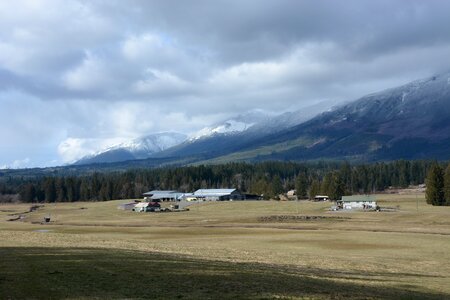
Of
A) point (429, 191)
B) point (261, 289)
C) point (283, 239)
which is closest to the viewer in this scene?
point (261, 289)

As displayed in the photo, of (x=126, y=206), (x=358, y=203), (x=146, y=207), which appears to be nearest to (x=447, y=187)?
(x=358, y=203)

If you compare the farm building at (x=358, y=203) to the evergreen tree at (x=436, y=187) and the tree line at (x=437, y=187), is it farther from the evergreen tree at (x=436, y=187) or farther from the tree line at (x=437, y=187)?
the tree line at (x=437, y=187)

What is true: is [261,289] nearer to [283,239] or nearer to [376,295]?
[376,295]

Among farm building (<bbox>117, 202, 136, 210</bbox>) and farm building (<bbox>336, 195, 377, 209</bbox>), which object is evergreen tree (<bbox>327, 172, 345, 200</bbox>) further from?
farm building (<bbox>117, 202, 136, 210</bbox>)

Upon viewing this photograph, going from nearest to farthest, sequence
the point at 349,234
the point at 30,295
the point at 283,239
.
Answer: the point at 30,295 < the point at 283,239 < the point at 349,234

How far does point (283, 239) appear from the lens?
73.8 m

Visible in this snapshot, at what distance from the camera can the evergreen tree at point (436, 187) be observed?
499ft

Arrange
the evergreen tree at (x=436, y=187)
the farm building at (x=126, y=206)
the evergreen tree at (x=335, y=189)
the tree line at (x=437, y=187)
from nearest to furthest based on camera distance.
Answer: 1. the tree line at (x=437, y=187)
2. the evergreen tree at (x=436, y=187)
3. the farm building at (x=126, y=206)
4. the evergreen tree at (x=335, y=189)

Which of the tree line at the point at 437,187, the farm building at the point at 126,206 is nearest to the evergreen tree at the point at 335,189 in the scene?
the tree line at the point at 437,187

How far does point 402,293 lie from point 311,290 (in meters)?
5.89

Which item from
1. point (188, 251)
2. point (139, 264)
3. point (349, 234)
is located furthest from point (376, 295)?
point (349, 234)

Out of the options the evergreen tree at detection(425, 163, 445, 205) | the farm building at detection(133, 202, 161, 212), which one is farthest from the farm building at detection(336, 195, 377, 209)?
the farm building at detection(133, 202, 161, 212)

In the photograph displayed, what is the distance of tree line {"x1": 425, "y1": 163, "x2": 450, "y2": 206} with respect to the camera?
151250 millimetres

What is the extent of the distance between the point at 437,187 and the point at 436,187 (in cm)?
30
